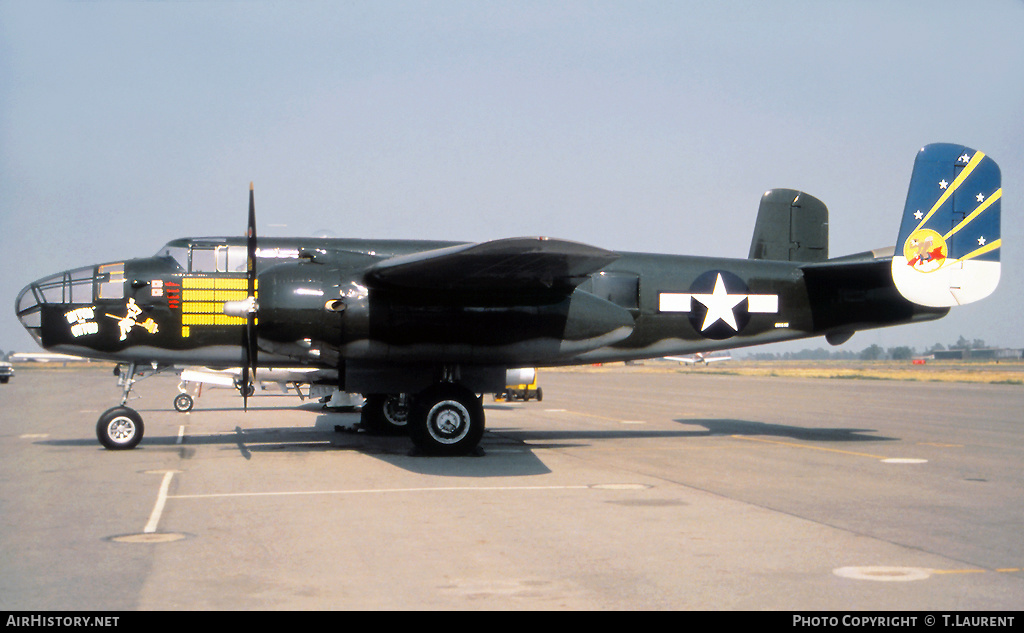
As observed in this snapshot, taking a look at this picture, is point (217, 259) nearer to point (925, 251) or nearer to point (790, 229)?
point (790, 229)

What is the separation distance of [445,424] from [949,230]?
10536 millimetres

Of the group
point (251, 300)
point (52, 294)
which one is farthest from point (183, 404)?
point (251, 300)

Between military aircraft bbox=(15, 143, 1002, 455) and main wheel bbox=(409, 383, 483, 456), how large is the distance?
0.02m

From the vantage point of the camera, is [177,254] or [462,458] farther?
[177,254]

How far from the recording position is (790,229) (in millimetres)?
18938

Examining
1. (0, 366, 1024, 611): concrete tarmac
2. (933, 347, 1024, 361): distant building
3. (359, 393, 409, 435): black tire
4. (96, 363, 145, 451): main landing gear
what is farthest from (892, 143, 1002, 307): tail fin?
(933, 347, 1024, 361): distant building

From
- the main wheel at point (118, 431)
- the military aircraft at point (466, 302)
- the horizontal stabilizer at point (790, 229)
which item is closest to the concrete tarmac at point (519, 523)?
the main wheel at point (118, 431)

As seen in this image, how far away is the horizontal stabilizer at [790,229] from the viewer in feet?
61.9

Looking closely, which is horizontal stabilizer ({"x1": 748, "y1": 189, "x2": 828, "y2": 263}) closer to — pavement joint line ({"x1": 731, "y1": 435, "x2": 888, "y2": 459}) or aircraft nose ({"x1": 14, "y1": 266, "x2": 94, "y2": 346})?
pavement joint line ({"x1": 731, "y1": 435, "x2": 888, "y2": 459})

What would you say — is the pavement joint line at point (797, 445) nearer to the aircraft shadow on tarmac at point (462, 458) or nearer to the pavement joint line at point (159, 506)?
the aircraft shadow on tarmac at point (462, 458)

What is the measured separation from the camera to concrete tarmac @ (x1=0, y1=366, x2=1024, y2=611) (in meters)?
5.82

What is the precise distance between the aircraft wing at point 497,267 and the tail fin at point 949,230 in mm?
7120

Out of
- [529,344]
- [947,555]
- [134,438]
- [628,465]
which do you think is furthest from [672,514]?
[134,438]

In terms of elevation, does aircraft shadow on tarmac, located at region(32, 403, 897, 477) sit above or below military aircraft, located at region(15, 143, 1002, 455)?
below
